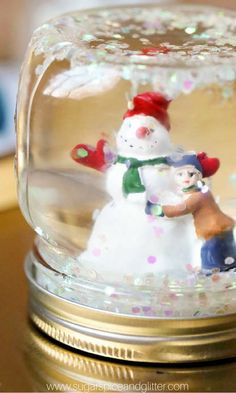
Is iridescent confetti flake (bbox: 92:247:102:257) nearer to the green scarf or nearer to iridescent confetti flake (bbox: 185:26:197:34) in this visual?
the green scarf

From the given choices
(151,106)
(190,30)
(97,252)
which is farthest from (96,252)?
(190,30)

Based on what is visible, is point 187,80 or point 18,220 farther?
point 18,220

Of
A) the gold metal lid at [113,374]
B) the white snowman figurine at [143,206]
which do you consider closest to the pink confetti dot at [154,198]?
the white snowman figurine at [143,206]

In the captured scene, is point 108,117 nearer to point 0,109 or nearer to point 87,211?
point 87,211

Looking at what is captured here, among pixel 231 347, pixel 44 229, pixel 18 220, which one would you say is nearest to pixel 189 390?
pixel 231 347

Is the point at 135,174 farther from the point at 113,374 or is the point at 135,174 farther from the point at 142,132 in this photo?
the point at 113,374

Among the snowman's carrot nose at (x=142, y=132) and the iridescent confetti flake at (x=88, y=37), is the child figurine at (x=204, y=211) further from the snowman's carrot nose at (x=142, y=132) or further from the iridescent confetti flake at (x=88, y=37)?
the iridescent confetti flake at (x=88, y=37)
